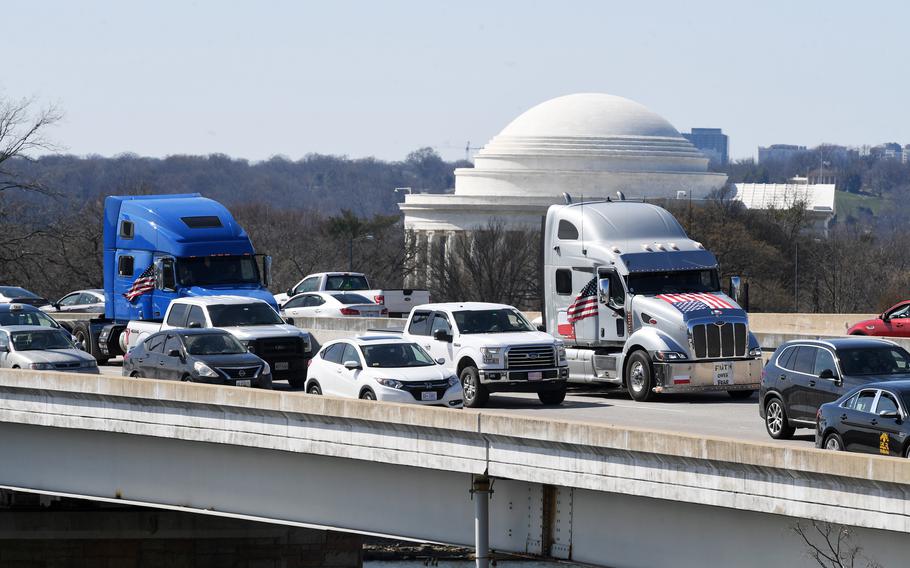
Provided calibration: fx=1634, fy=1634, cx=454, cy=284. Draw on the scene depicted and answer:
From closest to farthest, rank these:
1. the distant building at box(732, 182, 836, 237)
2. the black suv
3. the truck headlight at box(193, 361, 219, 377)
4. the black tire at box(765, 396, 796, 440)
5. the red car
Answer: the black suv → the black tire at box(765, 396, 796, 440) → the truck headlight at box(193, 361, 219, 377) → the red car → the distant building at box(732, 182, 836, 237)

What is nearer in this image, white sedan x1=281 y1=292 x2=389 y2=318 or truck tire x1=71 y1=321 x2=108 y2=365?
truck tire x1=71 y1=321 x2=108 y2=365

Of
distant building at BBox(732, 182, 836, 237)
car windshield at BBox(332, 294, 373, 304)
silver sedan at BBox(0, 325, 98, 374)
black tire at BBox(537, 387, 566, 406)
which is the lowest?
distant building at BBox(732, 182, 836, 237)

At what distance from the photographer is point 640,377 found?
29.0 m

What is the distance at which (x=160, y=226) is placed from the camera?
36125 mm

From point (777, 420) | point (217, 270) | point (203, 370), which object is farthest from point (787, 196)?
point (777, 420)

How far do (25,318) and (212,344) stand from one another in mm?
8949

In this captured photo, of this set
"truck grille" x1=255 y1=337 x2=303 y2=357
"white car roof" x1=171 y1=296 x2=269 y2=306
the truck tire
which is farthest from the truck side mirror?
the truck tire

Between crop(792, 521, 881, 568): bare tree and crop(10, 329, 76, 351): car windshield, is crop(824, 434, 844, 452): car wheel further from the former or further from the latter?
crop(10, 329, 76, 351): car windshield

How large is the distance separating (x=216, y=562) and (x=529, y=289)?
53.1m

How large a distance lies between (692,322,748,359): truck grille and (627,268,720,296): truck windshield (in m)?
1.30

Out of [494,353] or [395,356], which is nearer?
[395,356]

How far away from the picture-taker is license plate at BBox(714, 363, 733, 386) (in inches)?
1133

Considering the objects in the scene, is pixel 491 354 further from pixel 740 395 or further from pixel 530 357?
pixel 740 395

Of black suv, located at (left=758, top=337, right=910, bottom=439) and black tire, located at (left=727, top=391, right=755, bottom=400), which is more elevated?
black suv, located at (left=758, top=337, right=910, bottom=439)
